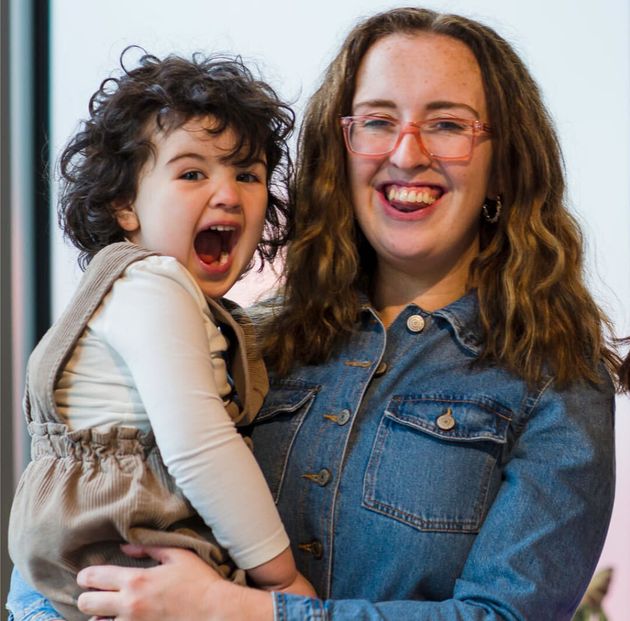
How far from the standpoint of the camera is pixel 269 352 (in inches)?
71.9

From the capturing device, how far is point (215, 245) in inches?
67.5

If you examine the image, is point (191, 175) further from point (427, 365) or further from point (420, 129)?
point (427, 365)

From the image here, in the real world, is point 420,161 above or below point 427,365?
above

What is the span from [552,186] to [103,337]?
0.79 metres

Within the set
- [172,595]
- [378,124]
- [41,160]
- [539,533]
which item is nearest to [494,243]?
[378,124]

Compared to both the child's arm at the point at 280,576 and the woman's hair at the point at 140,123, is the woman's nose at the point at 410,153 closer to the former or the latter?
the woman's hair at the point at 140,123

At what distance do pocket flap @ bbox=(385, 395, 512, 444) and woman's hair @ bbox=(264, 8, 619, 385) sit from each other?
8 cm

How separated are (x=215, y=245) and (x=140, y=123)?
230mm

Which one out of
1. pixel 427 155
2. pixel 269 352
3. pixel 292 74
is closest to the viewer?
pixel 427 155

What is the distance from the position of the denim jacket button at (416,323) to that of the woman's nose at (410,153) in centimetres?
25

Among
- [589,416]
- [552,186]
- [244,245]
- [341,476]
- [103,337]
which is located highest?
[552,186]

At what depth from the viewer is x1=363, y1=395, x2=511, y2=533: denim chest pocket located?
156 cm

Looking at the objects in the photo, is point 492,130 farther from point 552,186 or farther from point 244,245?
point 244,245

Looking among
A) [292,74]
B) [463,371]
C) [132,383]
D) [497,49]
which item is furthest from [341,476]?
[292,74]
